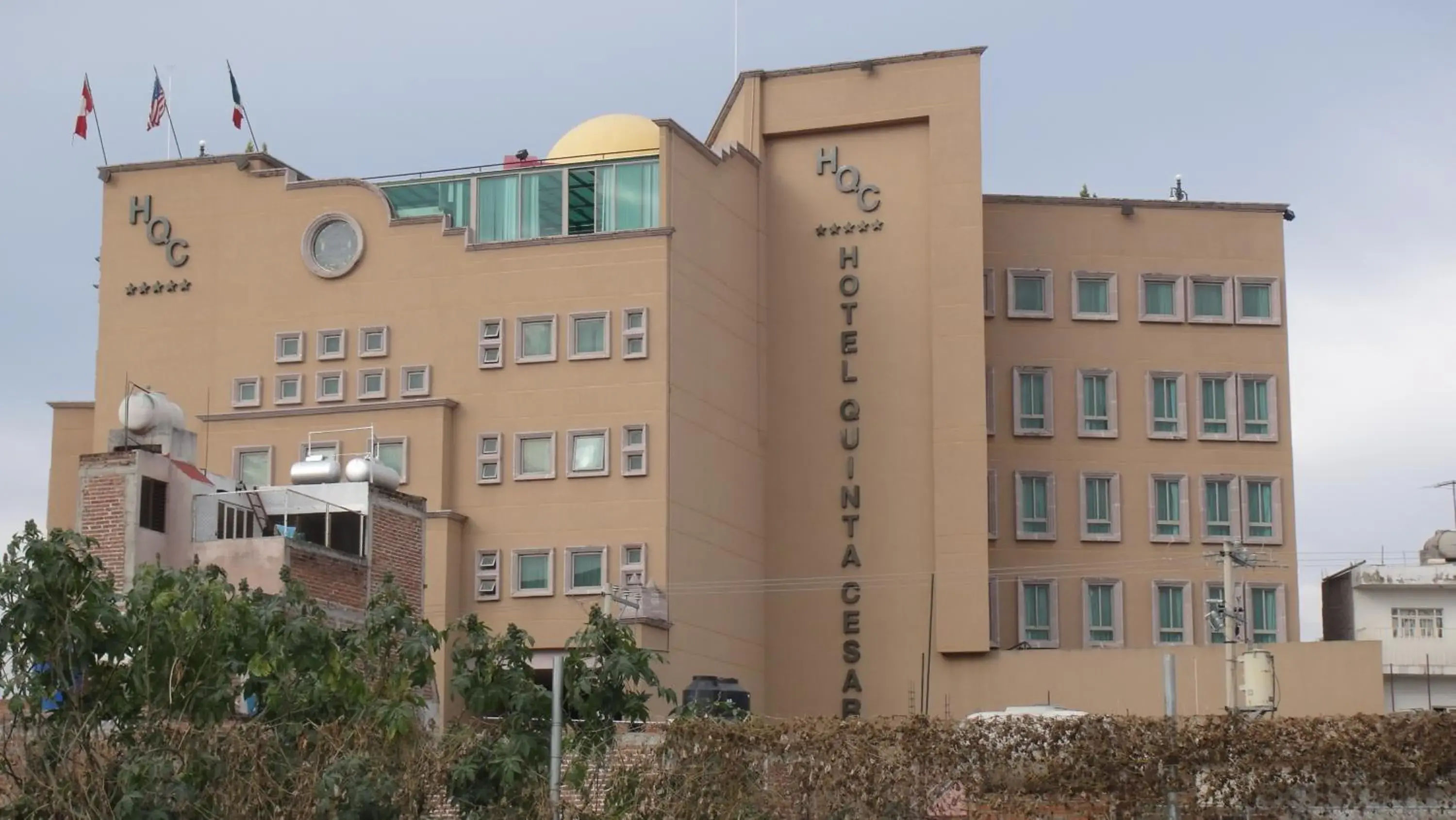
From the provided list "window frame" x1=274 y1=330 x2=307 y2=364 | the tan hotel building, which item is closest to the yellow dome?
the tan hotel building

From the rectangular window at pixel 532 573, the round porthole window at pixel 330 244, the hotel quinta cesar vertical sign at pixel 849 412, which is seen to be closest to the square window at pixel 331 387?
the round porthole window at pixel 330 244

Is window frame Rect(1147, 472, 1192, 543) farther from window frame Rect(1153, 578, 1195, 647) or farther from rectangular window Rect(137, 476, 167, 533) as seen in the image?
rectangular window Rect(137, 476, 167, 533)

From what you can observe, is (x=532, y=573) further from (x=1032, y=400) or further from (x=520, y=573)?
(x=1032, y=400)

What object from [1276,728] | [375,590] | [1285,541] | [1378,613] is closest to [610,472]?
[375,590]

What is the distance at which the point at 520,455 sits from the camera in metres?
68.9

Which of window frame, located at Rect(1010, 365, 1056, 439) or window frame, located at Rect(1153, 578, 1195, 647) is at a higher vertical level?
window frame, located at Rect(1010, 365, 1056, 439)

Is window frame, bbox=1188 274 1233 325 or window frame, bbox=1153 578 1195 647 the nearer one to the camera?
window frame, bbox=1153 578 1195 647

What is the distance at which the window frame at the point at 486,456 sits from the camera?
6894 cm

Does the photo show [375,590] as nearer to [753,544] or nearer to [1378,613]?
[753,544]

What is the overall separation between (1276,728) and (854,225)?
39739 millimetres

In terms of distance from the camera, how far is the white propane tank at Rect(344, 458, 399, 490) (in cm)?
5500

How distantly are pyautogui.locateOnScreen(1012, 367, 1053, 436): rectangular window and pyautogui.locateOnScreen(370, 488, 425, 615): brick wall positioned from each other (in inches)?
1105

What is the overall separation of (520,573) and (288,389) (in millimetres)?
9751

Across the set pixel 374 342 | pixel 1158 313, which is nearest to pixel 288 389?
pixel 374 342
